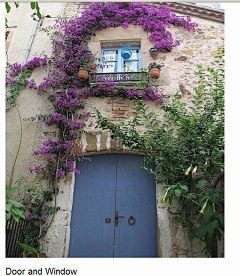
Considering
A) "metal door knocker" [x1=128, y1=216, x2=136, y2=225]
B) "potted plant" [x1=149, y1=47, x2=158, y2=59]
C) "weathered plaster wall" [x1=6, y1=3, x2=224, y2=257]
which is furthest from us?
"potted plant" [x1=149, y1=47, x2=158, y2=59]

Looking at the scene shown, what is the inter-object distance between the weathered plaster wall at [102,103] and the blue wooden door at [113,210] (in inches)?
5.8

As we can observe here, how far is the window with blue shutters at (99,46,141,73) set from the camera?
511 centimetres

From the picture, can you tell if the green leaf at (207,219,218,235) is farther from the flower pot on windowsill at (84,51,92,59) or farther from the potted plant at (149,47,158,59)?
the flower pot on windowsill at (84,51,92,59)

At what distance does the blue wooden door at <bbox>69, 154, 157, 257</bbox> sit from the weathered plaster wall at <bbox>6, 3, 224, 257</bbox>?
0.15 meters

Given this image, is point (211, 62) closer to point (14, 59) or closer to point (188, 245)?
point (188, 245)

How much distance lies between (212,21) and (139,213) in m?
4.46

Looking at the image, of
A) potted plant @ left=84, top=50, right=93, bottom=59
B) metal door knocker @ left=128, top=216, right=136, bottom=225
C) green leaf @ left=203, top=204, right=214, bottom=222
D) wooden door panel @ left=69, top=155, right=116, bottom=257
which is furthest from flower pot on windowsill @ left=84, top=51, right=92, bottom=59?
green leaf @ left=203, top=204, right=214, bottom=222

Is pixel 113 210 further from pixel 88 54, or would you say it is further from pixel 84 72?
pixel 88 54

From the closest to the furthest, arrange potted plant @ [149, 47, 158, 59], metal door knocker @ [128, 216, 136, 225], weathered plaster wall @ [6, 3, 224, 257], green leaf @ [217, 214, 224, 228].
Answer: green leaf @ [217, 214, 224, 228]
weathered plaster wall @ [6, 3, 224, 257]
metal door knocker @ [128, 216, 136, 225]
potted plant @ [149, 47, 158, 59]

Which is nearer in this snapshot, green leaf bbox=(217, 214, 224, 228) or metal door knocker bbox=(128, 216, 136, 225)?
green leaf bbox=(217, 214, 224, 228)

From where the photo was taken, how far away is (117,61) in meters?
5.22

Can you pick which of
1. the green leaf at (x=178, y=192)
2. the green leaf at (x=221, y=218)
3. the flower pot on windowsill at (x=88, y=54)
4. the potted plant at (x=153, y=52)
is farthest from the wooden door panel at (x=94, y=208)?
the potted plant at (x=153, y=52)

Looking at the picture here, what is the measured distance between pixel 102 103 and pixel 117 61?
115 centimetres

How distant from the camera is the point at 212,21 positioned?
5594mm
